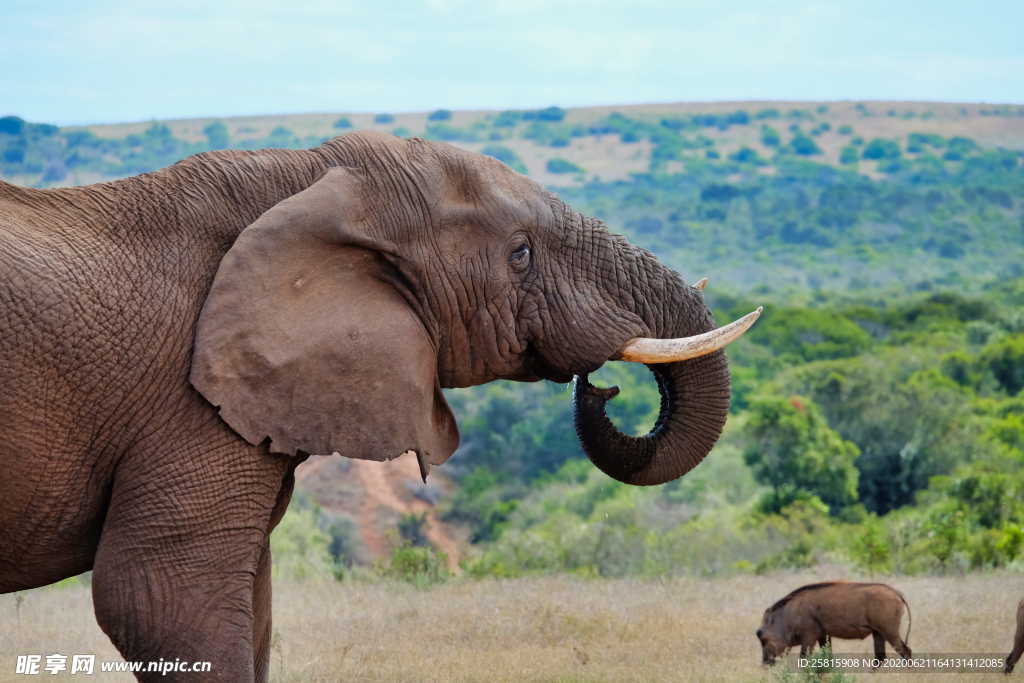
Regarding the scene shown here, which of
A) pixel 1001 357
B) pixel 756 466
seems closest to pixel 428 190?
pixel 756 466

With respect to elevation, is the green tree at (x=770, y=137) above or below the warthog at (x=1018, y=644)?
below

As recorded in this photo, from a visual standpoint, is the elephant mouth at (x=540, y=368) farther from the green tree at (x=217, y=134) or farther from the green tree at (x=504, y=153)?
the green tree at (x=504, y=153)

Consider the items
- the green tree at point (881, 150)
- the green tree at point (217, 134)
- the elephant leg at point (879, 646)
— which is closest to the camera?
the elephant leg at point (879, 646)

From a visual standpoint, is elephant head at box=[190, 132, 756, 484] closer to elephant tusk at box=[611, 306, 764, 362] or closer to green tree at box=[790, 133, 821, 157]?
elephant tusk at box=[611, 306, 764, 362]

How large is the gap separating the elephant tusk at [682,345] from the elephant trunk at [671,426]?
26cm

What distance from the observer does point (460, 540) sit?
81.9 ft

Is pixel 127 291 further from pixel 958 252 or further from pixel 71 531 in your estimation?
pixel 958 252

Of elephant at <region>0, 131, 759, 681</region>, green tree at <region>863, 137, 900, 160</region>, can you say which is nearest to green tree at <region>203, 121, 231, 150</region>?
green tree at <region>863, 137, 900, 160</region>

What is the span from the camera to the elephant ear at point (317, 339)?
15.8 feet

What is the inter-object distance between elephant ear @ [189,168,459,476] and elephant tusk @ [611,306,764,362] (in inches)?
32.8

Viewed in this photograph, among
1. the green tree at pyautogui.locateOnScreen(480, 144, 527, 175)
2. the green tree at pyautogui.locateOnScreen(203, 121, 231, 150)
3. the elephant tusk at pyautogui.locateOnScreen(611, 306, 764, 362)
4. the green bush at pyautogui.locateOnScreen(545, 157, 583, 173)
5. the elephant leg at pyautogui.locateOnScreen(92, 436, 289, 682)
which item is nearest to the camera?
the elephant leg at pyautogui.locateOnScreen(92, 436, 289, 682)

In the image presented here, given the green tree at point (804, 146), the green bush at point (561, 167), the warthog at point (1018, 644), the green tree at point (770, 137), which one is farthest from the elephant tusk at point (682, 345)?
the green tree at point (770, 137)

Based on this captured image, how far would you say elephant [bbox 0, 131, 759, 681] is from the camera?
4699mm

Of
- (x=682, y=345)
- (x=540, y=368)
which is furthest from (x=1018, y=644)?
(x=540, y=368)
